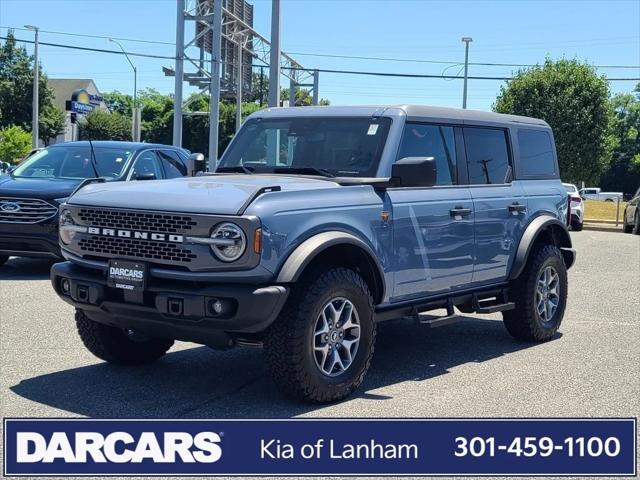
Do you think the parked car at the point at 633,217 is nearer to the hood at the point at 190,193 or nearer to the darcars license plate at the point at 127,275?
the hood at the point at 190,193

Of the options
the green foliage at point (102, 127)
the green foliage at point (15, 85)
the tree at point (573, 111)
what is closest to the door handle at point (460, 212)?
the tree at point (573, 111)

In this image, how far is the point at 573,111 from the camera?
41.5 meters

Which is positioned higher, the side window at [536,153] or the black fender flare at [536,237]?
the side window at [536,153]

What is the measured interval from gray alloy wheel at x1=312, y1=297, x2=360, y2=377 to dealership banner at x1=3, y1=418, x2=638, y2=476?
0.57 metres

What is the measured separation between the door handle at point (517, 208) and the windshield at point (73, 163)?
19.6 feet

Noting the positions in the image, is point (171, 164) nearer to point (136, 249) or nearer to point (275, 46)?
point (136, 249)

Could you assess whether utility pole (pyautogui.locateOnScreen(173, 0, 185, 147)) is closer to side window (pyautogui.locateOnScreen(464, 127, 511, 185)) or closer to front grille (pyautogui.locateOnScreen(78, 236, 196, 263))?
side window (pyautogui.locateOnScreen(464, 127, 511, 185))

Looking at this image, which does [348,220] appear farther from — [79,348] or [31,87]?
[31,87]

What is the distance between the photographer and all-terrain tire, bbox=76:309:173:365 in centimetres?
626

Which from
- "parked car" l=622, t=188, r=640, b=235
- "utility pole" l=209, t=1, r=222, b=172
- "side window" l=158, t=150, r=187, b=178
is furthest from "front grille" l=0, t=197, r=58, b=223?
"parked car" l=622, t=188, r=640, b=235

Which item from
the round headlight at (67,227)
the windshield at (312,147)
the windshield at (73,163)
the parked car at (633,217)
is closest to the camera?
the round headlight at (67,227)

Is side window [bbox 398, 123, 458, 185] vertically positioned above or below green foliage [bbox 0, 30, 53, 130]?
below

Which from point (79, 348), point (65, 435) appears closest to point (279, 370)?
point (65, 435)

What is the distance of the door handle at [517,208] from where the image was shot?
24.4 ft
